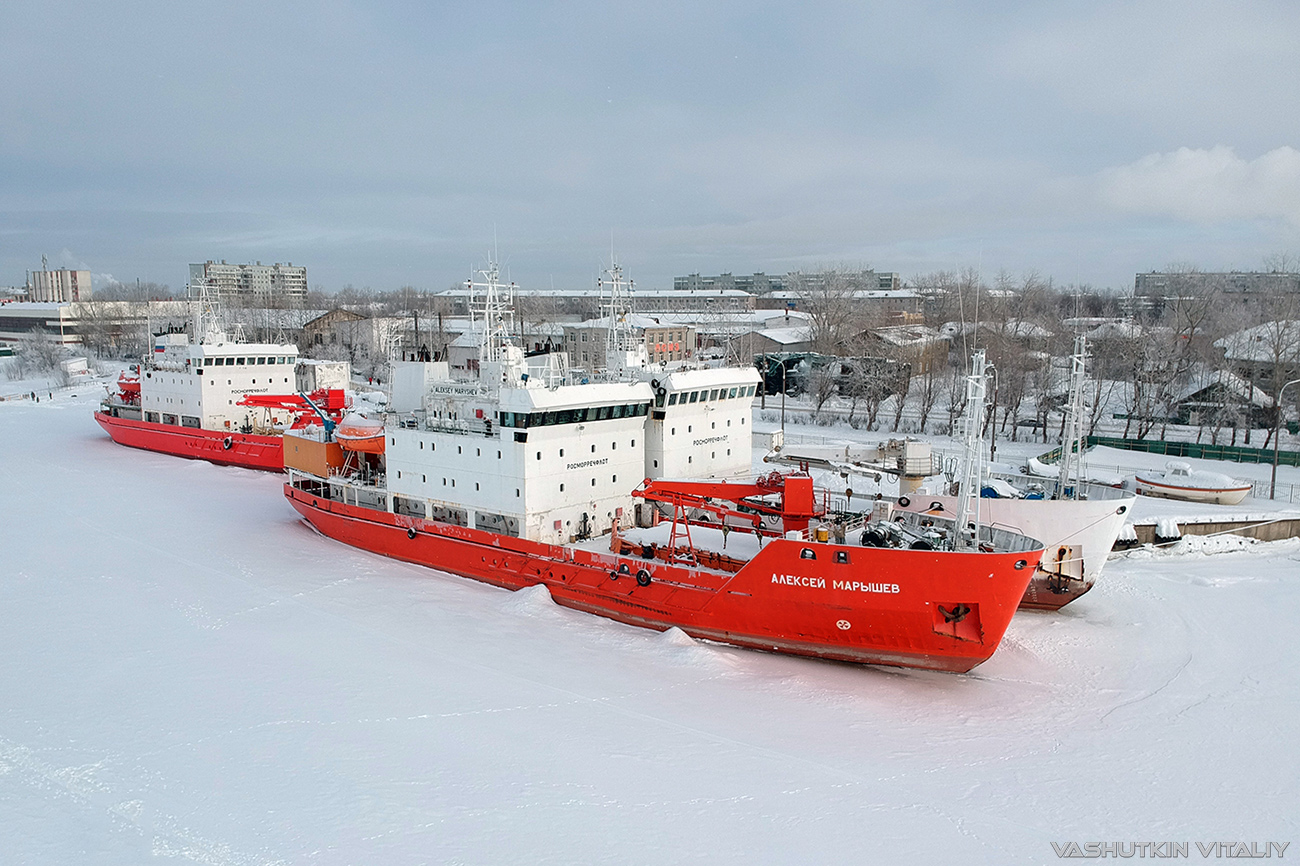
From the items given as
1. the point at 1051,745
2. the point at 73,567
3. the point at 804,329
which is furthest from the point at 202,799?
the point at 804,329

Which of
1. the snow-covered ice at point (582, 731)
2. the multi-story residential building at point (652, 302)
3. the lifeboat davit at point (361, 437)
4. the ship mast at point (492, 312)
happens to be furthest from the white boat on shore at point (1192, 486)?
the multi-story residential building at point (652, 302)

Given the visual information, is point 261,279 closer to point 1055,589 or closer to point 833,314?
point 833,314

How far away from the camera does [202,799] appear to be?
29.0 feet

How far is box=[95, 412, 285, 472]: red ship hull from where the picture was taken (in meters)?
28.1

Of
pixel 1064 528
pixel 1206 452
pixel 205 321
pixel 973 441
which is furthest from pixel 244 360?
pixel 1206 452

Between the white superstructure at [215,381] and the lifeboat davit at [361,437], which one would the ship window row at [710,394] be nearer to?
the lifeboat davit at [361,437]

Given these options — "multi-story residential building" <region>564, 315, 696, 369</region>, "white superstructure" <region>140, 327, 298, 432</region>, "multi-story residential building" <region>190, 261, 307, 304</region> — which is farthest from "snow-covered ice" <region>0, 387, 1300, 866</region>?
"multi-story residential building" <region>190, 261, 307, 304</region>

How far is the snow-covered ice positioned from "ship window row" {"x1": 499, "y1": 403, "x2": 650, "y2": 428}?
323cm

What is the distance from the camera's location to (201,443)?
2962cm

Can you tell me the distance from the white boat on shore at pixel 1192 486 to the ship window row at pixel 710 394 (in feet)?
39.2

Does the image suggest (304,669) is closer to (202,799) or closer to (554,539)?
(202,799)

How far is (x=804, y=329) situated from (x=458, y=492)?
128 ft

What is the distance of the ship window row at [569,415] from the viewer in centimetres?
1463

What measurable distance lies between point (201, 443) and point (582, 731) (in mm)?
25244
